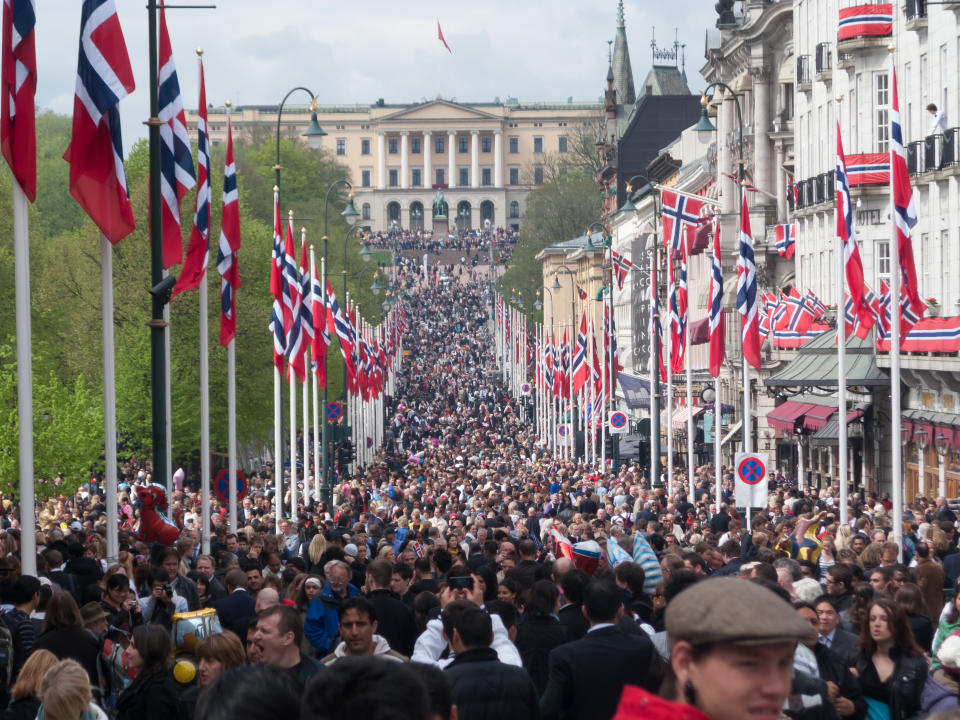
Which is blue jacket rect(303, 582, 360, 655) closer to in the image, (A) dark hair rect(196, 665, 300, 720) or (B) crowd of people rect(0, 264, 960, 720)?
(B) crowd of people rect(0, 264, 960, 720)

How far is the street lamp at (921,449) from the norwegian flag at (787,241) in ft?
45.6

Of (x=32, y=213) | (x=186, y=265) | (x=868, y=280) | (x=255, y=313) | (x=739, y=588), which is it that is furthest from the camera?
(x=32, y=213)

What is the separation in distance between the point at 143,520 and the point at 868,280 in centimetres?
2709

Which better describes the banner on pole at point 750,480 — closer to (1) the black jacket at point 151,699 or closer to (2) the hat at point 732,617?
(1) the black jacket at point 151,699

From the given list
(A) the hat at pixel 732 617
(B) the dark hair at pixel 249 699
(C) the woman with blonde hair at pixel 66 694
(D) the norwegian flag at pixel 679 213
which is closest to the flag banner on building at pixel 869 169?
(D) the norwegian flag at pixel 679 213

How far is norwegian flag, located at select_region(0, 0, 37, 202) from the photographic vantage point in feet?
48.7

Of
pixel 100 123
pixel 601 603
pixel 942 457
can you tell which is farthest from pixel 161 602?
pixel 942 457

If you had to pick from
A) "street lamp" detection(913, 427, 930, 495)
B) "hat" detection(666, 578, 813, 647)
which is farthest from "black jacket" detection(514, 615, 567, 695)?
"street lamp" detection(913, 427, 930, 495)

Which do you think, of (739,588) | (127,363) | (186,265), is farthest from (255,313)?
(739,588)

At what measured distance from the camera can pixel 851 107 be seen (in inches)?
1690

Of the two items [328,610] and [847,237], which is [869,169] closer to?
[847,237]

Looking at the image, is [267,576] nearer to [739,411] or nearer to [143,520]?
[143,520]

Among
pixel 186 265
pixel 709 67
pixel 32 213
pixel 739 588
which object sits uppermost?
pixel 709 67

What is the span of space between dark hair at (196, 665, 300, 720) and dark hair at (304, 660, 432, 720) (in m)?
0.64
